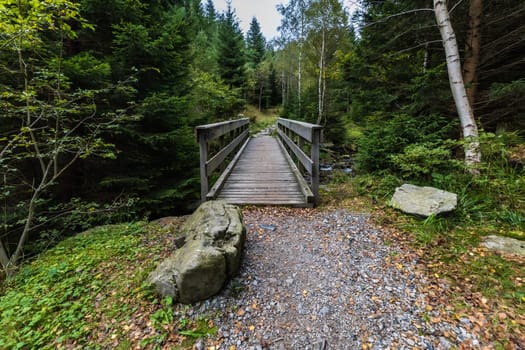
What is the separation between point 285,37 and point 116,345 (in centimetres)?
2060

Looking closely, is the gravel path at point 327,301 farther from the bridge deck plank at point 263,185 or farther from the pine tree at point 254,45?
the pine tree at point 254,45

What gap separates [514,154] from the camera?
430 cm

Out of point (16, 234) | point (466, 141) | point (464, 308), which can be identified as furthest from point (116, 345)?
point (466, 141)

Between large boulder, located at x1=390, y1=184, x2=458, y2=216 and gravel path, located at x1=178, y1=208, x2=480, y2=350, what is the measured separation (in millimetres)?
727

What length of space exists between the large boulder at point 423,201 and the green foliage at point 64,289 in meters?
3.43

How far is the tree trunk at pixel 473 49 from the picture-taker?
400 cm

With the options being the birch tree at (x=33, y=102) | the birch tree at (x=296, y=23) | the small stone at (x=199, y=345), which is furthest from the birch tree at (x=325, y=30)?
the small stone at (x=199, y=345)

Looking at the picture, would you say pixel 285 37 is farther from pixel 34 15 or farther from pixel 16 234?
pixel 16 234

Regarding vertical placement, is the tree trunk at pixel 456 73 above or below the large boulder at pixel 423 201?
above

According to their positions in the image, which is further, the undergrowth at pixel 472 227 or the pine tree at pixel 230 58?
the pine tree at pixel 230 58

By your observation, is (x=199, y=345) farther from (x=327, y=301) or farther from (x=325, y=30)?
(x=325, y=30)

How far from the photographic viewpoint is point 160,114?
4.81 metres

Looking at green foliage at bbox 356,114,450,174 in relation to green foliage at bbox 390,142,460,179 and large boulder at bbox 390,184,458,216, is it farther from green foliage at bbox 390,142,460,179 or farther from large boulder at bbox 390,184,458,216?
large boulder at bbox 390,184,458,216

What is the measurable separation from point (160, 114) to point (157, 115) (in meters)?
0.07
